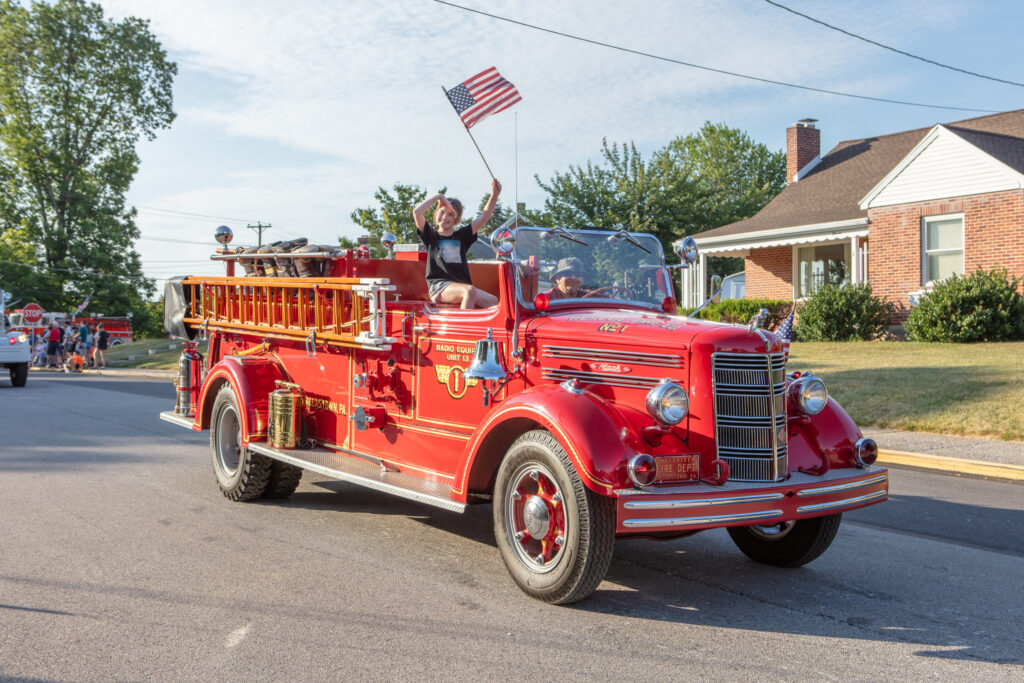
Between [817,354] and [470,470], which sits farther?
[817,354]

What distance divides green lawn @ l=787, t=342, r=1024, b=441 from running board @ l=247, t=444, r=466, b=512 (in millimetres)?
7384

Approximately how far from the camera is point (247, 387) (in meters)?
7.14

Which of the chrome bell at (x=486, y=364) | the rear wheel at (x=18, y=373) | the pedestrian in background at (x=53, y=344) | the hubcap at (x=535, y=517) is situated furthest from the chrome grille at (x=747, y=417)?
the pedestrian in background at (x=53, y=344)

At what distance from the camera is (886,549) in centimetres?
579

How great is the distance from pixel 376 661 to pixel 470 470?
1462 mm

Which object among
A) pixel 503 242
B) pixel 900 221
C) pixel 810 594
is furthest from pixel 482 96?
pixel 900 221

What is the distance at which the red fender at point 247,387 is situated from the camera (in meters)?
6.91

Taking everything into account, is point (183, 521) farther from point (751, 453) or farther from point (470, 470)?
point (751, 453)

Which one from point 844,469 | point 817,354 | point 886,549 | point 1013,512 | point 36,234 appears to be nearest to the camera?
point 844,469

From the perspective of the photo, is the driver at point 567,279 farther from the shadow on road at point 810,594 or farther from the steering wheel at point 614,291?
the shadow on road at point 810,594

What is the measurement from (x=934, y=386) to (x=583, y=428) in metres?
9.52

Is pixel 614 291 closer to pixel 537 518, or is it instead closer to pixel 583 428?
pixel 583 428

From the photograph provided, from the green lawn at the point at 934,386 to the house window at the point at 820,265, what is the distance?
860 centimetres

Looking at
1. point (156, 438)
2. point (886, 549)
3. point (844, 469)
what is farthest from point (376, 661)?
point (156, 438)
